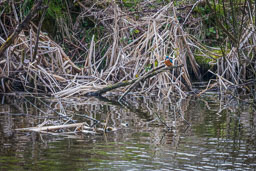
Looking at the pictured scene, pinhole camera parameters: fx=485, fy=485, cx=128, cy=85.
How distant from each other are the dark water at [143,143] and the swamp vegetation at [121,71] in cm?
5

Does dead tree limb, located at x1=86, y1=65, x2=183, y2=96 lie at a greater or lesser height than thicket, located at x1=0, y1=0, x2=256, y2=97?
lesser

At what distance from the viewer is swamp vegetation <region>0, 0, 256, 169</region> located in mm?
7711

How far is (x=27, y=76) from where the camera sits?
40.5 ft

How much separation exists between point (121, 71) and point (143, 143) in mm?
7245

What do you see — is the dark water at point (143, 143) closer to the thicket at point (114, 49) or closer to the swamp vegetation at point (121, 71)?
the swamp vegetation at point (121, 71)

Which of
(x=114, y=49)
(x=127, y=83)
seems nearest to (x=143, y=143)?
(x=127, y=83)

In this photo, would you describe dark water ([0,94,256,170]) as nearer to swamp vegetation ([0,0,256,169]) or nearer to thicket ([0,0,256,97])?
swamp vegetation ([0,0,256,169])

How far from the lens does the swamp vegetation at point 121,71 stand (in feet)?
25.3

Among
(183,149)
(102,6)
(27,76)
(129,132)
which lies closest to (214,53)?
(102,6)

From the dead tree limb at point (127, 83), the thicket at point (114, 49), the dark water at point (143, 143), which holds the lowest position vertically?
the dark water at point (143, 143)

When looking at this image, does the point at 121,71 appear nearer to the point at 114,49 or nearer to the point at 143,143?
the point at 114,49

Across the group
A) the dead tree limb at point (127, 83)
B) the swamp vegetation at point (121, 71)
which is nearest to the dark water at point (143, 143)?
the swamp vegetation at point (121, 71)

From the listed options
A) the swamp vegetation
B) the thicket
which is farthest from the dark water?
the thicket

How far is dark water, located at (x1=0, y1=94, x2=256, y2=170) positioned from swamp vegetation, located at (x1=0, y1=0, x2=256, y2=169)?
0.05 meters
